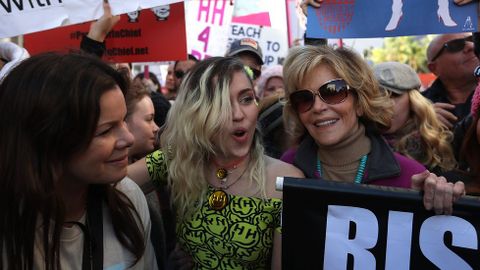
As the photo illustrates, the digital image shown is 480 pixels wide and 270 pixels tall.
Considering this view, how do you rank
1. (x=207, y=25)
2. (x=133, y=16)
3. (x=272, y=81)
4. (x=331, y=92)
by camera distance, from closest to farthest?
(x=331, y=92), (x=133, y=16), (x=272, y=81), (x=207, y=25)

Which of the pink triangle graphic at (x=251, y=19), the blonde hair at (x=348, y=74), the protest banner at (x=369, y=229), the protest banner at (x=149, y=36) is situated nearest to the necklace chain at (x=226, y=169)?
the blonde hair at (x=348, y=74)

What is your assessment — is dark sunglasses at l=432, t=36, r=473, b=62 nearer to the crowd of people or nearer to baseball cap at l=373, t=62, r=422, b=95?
baseball cap at l=373, t=62, r=422, b=95

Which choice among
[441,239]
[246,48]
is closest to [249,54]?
[246,48]

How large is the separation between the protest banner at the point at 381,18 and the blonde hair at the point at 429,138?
0.92 metres

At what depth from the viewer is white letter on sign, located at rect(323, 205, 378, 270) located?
178cm

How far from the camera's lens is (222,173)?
2246 millimetres

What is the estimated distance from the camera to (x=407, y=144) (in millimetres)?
3199

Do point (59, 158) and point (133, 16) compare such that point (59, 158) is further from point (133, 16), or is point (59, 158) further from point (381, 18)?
point (133, 16)

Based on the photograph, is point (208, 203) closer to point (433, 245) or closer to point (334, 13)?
point (433, 245)

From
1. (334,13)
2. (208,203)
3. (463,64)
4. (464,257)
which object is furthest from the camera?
(463,64)

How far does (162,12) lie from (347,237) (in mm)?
2532

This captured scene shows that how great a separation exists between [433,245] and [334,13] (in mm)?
1300

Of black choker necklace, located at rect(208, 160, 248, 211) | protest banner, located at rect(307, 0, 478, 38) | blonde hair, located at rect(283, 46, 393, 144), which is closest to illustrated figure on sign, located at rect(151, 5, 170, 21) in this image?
protest banner, located at rect(307, 0, 478, 38)

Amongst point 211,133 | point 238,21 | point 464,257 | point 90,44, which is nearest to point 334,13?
point 211,133
